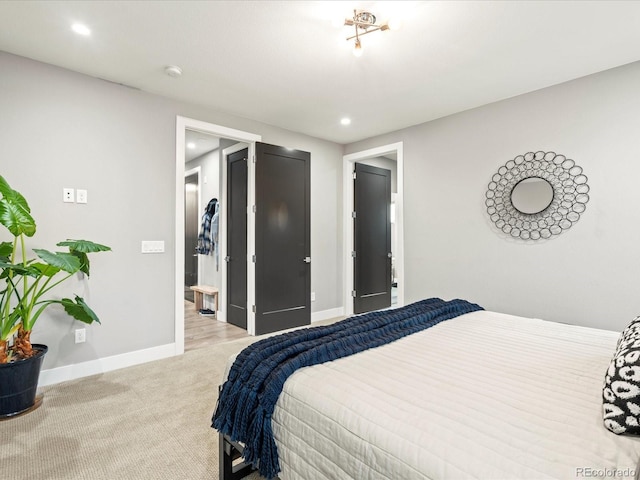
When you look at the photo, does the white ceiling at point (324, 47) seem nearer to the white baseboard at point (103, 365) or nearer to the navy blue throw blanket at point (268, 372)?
the navy blue throw blanket at point (268, 372)

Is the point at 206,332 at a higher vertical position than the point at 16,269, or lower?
lower

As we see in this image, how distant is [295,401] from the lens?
4.12 feet

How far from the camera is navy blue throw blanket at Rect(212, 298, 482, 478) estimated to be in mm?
1301

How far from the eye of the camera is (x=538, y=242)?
316 centimetres

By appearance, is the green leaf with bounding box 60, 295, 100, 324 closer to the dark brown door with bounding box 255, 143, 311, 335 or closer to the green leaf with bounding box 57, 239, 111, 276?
the green leaf with bounding box 57, 239, 111, 276

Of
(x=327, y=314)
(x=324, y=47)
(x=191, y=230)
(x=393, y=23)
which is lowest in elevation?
(x=327, y=314)

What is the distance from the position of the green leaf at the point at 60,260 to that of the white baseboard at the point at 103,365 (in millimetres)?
1170

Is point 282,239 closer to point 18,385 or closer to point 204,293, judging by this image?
point 204,293

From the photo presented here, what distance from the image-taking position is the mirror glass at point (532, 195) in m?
3.10

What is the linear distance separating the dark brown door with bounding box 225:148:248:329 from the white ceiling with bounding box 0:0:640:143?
3.79 feet

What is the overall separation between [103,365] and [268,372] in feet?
7.92

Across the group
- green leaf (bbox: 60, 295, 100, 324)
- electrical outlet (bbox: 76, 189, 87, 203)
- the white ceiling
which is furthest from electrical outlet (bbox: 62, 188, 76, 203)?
the white ceiling

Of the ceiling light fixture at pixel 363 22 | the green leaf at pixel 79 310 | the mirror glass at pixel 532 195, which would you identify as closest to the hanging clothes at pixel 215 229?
the green leaf at pixel 79 310

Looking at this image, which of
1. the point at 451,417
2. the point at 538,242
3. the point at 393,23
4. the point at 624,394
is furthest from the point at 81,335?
the point at 538,242
